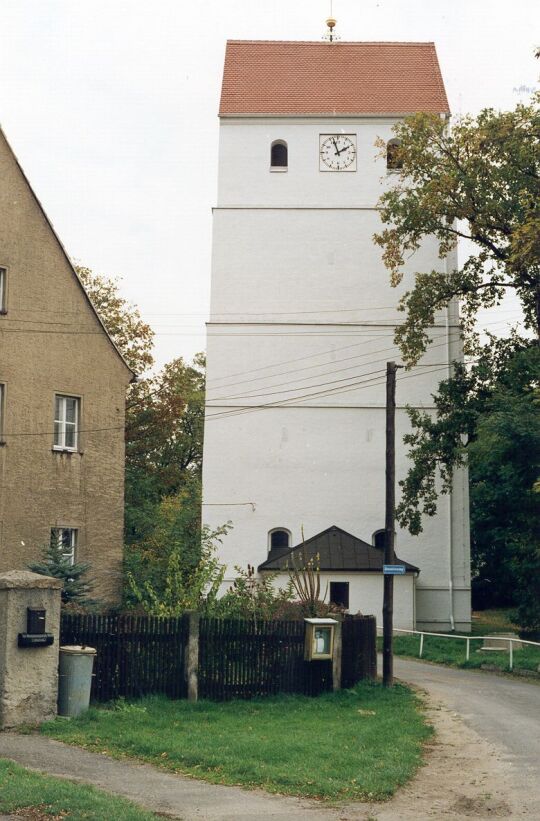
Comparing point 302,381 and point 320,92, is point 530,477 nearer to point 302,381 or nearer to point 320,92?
point 302,381

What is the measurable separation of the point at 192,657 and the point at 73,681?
7.41 ft

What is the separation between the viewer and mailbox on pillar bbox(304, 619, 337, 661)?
18859mm

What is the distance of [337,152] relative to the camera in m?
43.0

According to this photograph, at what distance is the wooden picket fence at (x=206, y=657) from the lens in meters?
16.9

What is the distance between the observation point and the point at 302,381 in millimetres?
41250

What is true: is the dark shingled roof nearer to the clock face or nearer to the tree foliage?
the tree foliage

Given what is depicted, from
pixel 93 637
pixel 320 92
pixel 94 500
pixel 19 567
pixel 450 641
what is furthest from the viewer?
pixel 320 92

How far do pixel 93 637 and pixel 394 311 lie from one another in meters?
26.7

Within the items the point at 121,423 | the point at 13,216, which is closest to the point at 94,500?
the point at 121,423

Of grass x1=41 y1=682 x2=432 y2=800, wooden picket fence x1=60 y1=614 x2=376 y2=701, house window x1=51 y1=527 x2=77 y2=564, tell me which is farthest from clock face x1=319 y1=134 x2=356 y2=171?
grass x1=41 y1=682 x2=432 y2=800

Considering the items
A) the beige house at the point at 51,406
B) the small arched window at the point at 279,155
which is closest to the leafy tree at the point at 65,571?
the beige house at the point at 51,406

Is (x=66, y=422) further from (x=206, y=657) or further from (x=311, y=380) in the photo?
(x=311, y=380)

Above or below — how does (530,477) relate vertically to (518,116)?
below

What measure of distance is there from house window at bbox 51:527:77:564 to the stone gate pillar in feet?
32.7
